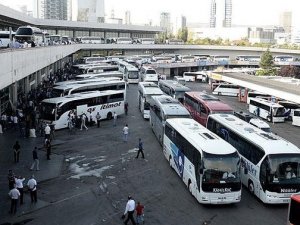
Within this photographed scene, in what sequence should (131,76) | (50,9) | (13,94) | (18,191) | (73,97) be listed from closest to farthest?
(18,191), (73,97), (13,94), (131,76), (50,9)

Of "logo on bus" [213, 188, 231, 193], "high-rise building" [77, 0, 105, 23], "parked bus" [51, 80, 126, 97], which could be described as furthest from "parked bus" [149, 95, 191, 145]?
"high-rise building" [77, 0, 105, 23]

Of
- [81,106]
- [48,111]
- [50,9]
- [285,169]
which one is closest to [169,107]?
[81,106]

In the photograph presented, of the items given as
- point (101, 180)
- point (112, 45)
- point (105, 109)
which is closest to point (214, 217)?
point (101, 180)

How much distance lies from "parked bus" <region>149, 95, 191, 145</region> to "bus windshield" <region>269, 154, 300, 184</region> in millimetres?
9272

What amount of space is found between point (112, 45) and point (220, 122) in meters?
67.1

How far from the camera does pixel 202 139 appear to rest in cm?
1762

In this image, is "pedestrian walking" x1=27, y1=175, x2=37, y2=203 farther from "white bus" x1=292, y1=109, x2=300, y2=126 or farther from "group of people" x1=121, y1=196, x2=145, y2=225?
"white bus" x1=292, y1=109, x2=300, y2=126

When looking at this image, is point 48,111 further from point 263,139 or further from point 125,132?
point 263,139

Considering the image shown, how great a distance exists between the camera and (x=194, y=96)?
3259 cm

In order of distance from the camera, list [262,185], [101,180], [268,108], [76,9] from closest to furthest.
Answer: [262,185], [101,180], [268,108], [76,9]

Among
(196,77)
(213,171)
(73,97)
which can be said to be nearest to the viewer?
(213,171)

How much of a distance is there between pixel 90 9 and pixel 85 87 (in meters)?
161

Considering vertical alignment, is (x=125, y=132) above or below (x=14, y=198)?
above

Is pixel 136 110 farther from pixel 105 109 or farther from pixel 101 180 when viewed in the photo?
pixel 101 180
